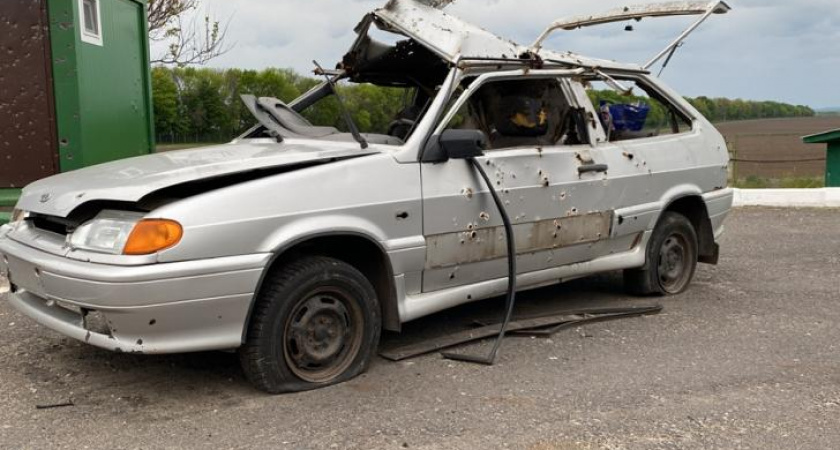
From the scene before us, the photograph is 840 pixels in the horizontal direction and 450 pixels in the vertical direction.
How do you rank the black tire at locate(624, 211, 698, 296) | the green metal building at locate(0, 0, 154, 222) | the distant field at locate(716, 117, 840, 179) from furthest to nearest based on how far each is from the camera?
the distant field at locate(716, 117, 840, 179)
the green metal building at locate(0, 0, 154, 222)
the black tire at locate(624, 211, 698, 296)

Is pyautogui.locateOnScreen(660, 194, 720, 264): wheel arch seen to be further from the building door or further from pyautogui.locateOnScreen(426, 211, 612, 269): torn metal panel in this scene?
the building door

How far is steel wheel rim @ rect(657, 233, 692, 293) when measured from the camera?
235 inches

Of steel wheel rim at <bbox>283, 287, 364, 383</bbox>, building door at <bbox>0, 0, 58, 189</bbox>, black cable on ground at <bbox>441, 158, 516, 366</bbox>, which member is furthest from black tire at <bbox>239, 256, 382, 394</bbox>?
building door at <bbox>0, 0, 58, 189</bbox>

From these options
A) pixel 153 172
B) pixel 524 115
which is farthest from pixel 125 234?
pixel 524 115

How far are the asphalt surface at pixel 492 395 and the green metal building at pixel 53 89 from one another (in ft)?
7.61

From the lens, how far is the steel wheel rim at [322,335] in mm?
3861

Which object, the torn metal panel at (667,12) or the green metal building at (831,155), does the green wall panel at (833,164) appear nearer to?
the green metal building at (831,155)

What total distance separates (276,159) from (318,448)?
57.6 inches

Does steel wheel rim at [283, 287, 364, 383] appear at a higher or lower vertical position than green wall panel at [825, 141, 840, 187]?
lower

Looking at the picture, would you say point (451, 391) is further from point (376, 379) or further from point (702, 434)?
point (702, 434)

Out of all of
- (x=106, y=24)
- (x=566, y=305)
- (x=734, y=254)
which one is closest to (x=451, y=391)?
(x=566, y=305)

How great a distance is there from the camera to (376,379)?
4.14 metres

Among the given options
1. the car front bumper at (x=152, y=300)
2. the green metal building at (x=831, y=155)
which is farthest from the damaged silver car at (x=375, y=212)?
the green metal building at (x=831, y=155)

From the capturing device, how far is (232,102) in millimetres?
9250
